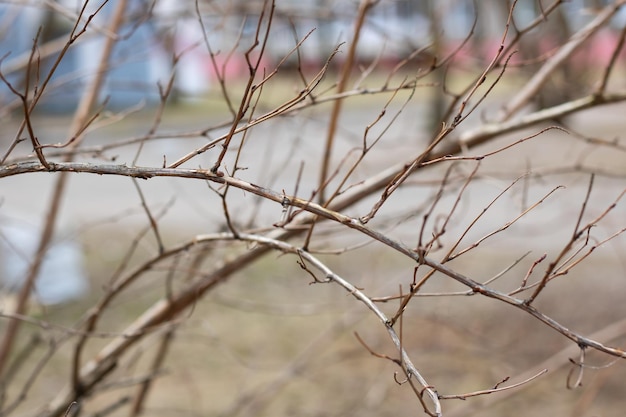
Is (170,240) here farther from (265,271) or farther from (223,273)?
(223,273)

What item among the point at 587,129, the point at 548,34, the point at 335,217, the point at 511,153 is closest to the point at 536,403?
the point at 335,217

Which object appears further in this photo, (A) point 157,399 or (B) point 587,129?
(B) point 587,129

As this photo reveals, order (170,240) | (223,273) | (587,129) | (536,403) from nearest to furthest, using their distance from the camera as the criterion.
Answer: (223,273)
(536,403)
(170,240)
(587,129)

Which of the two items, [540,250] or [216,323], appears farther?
[540,250]

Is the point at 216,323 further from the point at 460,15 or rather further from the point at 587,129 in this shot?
the point at 460,15

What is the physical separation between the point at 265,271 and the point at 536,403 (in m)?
3.02

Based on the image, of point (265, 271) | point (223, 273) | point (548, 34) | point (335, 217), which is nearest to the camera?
point (335, 217)

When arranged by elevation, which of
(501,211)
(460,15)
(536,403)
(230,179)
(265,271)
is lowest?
(230,179)

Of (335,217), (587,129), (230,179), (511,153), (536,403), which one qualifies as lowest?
(335,217)

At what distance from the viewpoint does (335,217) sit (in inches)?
55.9

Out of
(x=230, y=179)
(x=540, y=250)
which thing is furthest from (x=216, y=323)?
(x=230, y=179)

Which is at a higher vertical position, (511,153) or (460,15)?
(460,15)

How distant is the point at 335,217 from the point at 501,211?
796 centimetres

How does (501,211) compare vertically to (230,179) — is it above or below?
above
